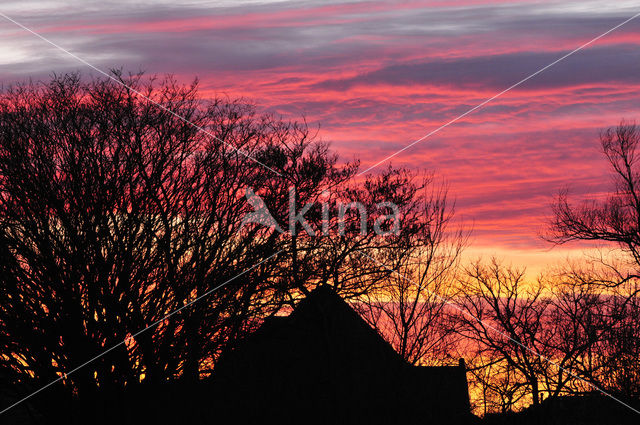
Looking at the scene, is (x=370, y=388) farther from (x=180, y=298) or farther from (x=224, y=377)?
(x=180, y=298)

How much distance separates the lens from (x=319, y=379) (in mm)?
26641

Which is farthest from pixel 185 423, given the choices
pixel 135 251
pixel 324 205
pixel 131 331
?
pixel 324 205

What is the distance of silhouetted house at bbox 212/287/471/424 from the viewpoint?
2467 centimetres

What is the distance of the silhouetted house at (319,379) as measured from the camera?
971 inches

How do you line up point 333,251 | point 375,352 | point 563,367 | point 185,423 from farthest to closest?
point 563,367 → point 333,251 → point 375,352 → point 185,423

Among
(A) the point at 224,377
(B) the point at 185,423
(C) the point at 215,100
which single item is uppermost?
(C) the point at 215,100

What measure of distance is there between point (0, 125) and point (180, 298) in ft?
29.5

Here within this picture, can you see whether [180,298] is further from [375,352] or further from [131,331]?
[375,352]

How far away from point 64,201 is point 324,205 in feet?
37.0

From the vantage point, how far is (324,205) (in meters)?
31.8

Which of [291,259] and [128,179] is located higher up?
[128,179]

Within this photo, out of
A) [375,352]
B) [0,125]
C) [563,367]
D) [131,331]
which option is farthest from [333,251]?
[563,367]

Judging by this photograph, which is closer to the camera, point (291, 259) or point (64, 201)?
point (64, 201)

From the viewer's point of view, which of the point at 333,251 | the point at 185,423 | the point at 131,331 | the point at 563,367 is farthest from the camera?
the point at 563,367
